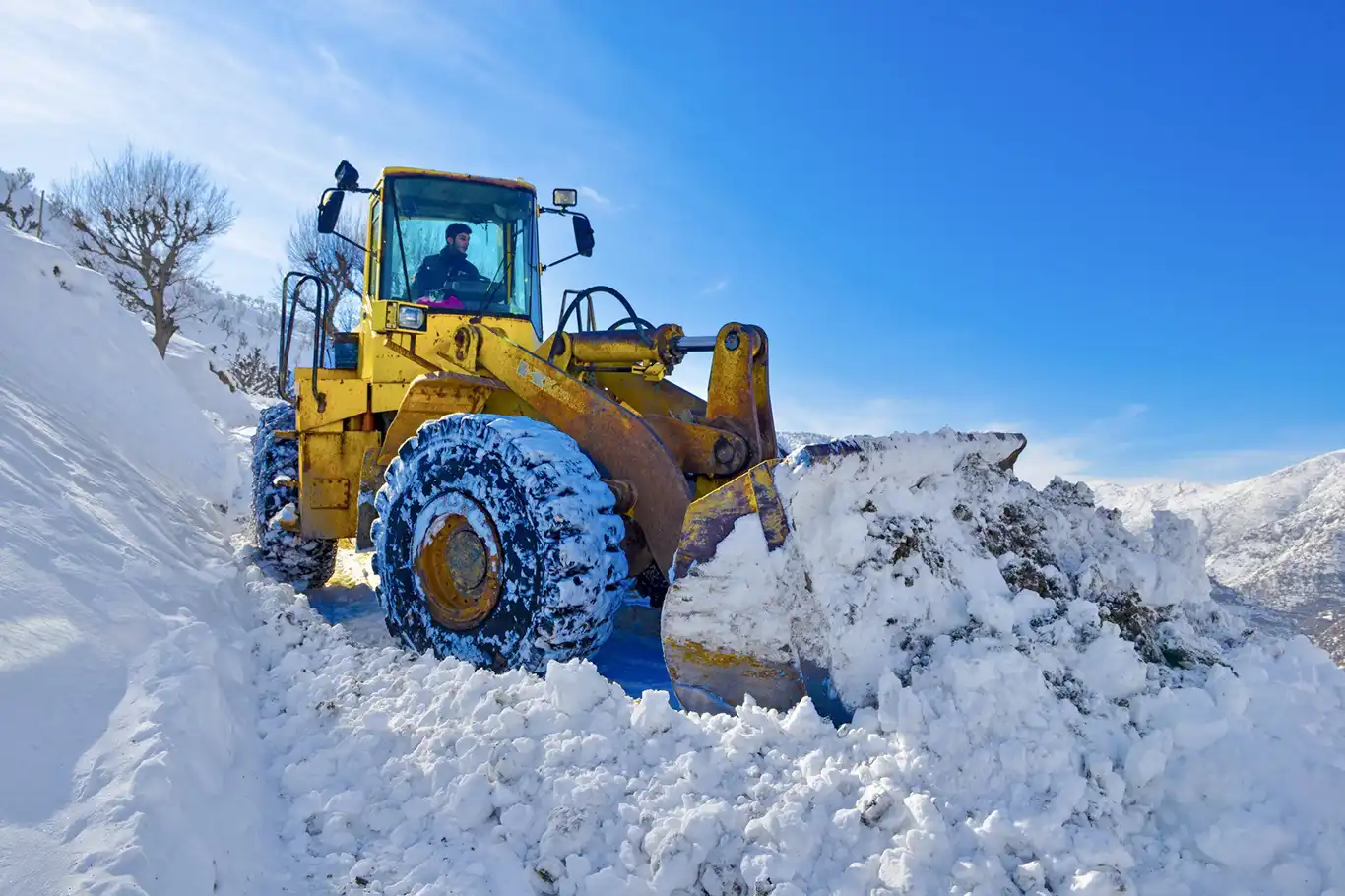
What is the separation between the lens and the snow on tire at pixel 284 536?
630cm

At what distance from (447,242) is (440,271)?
0.29 m

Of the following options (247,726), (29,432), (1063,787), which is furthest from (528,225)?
(1063,787)

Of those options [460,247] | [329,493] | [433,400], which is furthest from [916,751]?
[329,493]

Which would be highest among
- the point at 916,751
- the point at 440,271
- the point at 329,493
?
the point at 440,271

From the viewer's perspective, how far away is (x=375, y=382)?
571 cm

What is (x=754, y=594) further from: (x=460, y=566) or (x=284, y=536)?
(x=284, y=536)

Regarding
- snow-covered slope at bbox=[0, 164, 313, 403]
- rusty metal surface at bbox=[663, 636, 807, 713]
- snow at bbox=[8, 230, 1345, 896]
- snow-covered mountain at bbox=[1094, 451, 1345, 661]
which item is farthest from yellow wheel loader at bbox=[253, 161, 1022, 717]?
snow-covered slope at bbox=[0, 164, 313, 403]

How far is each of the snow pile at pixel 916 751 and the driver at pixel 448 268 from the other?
304cm

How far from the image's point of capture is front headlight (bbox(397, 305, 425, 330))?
4.83m

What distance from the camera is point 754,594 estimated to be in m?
2.91

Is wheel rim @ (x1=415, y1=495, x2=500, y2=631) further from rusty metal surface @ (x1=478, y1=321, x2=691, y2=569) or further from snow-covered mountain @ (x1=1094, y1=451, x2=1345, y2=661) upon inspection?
snow-covered mountain @ (x1=1094, y1=451, x2=1345, y2=661)

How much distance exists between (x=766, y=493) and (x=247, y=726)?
2.14 meters

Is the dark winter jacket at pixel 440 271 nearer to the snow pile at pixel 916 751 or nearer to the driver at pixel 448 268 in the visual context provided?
the driver at pixel 448 268

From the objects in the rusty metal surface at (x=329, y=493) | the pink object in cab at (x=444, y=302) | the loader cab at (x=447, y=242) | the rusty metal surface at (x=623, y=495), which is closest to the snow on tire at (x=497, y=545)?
the rusty metal surface at (x=623, y=495)
